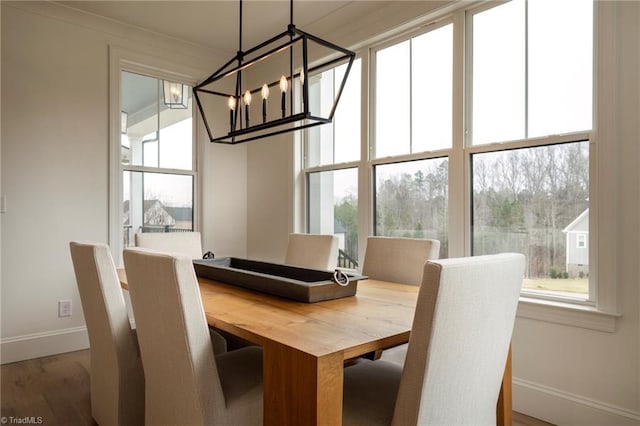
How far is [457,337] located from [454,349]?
0.04 metres

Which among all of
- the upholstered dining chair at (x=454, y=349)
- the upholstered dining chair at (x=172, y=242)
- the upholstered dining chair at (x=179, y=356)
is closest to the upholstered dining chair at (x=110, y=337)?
the upholstered dining chair at (x=179, y=356)

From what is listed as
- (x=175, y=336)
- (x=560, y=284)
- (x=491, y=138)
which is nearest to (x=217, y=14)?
(x=491, y=138)

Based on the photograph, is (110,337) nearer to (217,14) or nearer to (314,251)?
(314,251)

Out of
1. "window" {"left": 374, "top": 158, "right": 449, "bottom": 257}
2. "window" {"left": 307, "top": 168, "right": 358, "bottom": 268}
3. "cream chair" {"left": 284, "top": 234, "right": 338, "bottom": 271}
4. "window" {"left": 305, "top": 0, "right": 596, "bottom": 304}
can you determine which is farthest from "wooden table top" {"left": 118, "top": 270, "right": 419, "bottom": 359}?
"window" {"left": 307, "top": 168, "right": 358, "bottom": 268}

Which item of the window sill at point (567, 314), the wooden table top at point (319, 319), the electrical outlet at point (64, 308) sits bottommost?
the electrical outlet at point (64, 308)

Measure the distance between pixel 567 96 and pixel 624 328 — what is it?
1236mm

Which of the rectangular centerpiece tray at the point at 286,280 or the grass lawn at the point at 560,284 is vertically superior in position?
the rectangular centerpiece tray at the point at 286,280

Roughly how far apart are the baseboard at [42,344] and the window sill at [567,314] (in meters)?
3.18

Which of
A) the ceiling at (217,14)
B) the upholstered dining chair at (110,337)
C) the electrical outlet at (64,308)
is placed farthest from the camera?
the electrical outlet at (64,308)

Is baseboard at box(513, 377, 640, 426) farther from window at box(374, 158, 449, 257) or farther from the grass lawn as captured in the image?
window at box(374, 158, 449, 257)

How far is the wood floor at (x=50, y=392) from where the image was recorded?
2.23 metres

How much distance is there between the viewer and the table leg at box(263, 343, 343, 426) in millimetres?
1061

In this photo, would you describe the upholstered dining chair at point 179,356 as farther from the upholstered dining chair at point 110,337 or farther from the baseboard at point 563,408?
the baseboard at point 563,408

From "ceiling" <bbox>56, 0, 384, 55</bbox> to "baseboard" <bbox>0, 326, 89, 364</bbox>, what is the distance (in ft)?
8.46
